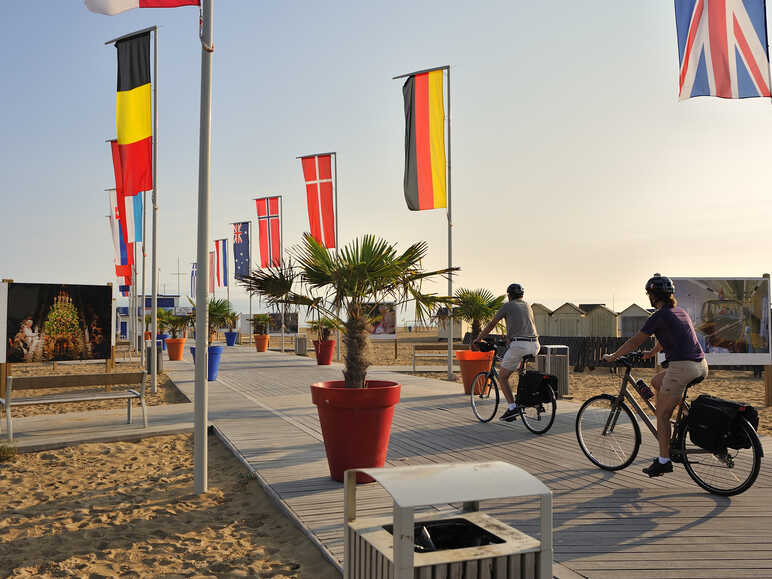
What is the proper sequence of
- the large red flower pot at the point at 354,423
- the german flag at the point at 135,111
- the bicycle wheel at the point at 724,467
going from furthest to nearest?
the german flag at the point at 135,111 → the large red flower pot at the point at 354,423 → the bicycle wheel at the point at 724,467

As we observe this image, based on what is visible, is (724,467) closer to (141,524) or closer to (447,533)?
(447,533)

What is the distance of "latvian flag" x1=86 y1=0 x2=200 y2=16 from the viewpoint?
18.6ft

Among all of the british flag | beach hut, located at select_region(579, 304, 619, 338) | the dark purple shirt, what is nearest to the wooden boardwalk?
the dark purple shirt

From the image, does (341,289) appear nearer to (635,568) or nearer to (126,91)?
(635,568)

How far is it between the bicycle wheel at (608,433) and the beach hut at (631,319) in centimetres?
2477

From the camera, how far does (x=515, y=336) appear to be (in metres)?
7.72

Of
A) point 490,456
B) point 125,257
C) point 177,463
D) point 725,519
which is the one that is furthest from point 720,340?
point 125,257

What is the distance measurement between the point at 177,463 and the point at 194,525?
2167 millimetres

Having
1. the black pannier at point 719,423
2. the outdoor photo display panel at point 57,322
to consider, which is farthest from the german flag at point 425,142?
the black pannier at point 719,423

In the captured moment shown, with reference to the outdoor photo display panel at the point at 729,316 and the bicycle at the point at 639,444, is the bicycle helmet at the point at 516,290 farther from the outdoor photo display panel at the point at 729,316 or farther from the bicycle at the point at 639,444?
the outdoor photo display panel at the point at 729,316

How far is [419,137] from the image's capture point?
13820 millimetres

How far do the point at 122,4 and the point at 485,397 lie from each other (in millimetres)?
6317

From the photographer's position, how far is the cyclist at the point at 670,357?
16.1ft

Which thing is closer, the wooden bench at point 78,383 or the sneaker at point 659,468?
the sneaker at point 659,468
